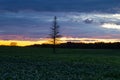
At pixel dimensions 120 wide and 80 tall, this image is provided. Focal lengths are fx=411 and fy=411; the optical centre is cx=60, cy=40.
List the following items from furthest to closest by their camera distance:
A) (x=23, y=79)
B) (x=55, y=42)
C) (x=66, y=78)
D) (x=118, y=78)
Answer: (x=55, y=42), (x=118, y=78), (x=66, y=78), (x=23, y=79)

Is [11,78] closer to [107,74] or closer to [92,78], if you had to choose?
[92,78]

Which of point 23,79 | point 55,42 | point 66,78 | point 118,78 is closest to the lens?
point 23,79

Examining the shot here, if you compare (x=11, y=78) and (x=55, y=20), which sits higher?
(x=55, y=20)

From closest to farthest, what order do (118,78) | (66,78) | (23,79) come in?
1. (23,79)
2. (66,78)
3. (118,78)

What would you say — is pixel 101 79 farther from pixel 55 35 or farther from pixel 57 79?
pixel 55 35

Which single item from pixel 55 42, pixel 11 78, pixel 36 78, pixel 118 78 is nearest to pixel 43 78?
pixel 36 78

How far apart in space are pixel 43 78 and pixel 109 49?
103m

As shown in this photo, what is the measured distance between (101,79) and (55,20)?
10031cm

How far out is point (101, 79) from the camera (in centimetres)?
2842

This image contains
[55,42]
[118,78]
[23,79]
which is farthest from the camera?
[55,42]

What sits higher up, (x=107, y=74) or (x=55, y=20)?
(x=55, y=20)

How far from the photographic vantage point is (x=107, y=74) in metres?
33.8

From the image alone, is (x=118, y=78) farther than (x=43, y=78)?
Yes

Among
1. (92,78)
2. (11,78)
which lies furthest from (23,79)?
(92,78)
